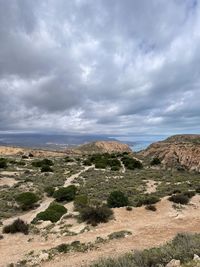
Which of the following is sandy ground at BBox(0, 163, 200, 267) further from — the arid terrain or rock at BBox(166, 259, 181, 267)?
rock at BBox(166, 259, 181, 267)

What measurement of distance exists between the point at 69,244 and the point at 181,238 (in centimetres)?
518

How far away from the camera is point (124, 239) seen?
15.0m

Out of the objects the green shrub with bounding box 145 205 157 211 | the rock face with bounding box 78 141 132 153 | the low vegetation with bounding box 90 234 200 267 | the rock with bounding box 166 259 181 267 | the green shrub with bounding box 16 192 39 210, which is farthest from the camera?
the rock face with bounding box 78 141 132 153

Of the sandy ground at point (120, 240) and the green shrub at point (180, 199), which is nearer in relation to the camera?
the sandy ground at point (120, 240)

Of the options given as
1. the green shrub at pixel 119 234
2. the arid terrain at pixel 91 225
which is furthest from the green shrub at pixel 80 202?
the green shrub at pixel 119 234

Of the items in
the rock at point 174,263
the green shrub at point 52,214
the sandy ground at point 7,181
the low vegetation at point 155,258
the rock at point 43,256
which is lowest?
the rock at point 43,256

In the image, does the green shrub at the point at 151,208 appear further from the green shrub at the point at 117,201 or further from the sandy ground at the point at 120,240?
the green shrub at the point at 117,201

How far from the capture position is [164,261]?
9.53m

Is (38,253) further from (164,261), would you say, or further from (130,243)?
(164,261)

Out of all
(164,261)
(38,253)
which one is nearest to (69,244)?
(38,253)

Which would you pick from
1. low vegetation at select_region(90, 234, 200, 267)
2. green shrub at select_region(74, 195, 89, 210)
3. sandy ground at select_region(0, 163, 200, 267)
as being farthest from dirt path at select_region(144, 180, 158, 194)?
low vegetation at select_region(90, 234, 200, 267)

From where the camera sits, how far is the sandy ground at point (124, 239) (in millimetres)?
13344

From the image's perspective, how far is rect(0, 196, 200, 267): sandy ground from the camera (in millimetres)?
13344

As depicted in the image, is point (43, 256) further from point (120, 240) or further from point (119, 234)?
point (119, 234)
